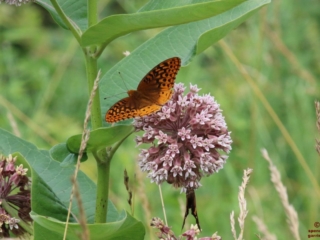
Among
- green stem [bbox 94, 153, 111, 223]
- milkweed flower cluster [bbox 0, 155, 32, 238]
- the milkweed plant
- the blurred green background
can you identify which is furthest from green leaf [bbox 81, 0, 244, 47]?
the blurred green background

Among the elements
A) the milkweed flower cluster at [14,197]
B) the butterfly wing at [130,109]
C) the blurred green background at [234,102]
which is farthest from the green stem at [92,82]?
the blurred green background at [234,102]

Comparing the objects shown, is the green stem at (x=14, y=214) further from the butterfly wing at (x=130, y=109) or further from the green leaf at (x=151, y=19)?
the green leaf at (x=151, y=19)

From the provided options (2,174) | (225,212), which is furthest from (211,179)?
(2,174)

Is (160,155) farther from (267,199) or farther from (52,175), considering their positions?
(267,199)

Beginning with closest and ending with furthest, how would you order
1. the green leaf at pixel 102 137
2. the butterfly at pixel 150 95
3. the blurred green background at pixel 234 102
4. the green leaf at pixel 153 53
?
the green leaf at pixel 102 137
the butterfly at pixel 150 95
the green leaf at pixel 153 53
the blurred green background at pixel 234 102

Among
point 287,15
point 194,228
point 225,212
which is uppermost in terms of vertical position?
point 287,15
